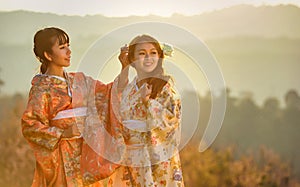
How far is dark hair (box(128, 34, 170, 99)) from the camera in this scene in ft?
14.0

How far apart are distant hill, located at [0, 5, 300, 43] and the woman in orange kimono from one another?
50.1 inches

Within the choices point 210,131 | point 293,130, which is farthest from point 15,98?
point 293,130

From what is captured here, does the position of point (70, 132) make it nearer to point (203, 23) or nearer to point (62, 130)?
point (62, 130)

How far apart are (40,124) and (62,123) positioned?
0.11m

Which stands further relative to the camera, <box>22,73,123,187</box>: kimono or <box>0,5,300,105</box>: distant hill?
<box>0,5,300,105</box>: distant hill

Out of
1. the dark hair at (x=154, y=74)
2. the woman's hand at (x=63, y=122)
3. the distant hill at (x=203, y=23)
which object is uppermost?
the distant hill at (x=203, y=23)

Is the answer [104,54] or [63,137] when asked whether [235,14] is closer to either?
[104,54]

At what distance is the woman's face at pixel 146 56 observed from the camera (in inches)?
167

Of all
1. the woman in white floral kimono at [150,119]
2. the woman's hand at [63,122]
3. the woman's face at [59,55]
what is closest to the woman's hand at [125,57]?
the woman in white floral kimono at [150,119]

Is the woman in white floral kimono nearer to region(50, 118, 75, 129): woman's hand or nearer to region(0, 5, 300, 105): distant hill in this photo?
region(50, 118, 75, 129): woman's hand

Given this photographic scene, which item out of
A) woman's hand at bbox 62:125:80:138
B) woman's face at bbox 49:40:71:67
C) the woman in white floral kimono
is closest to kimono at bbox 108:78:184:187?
the woman in white floral kimono

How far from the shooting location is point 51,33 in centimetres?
429

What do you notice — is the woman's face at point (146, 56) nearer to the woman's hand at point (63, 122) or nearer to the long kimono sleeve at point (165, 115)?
the long kimono sleeve at point (165, 115)

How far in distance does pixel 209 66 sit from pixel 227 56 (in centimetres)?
87
